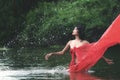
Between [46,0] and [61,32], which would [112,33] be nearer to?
[61,32]

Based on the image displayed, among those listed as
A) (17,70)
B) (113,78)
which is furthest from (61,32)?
(113,78)

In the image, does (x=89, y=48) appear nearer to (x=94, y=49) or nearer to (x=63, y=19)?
(x=94, y=49)

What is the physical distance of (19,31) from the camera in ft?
139

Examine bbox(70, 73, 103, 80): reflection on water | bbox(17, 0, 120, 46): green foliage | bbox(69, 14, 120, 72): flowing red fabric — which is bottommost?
bbox(70, 73, 103, 80): reflection on water

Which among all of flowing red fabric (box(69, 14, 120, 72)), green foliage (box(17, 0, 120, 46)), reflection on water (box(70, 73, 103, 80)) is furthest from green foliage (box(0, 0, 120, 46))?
reflection on water (box(70, 73, 103, 80))

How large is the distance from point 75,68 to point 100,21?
18494mm

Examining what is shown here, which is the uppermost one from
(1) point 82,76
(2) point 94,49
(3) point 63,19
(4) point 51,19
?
(4) point 51,19

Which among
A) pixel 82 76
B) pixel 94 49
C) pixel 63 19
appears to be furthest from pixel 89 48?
pixel 63 19

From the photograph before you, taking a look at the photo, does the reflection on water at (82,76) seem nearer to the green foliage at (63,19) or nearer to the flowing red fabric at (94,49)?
the flowing red fabric at (94,49)

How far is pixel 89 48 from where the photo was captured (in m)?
16.5

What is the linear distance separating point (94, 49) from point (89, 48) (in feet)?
0.52

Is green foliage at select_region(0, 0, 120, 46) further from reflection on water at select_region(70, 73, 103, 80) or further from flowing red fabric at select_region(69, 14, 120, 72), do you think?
reflection on water at select_region(70, 73, 103, 80)

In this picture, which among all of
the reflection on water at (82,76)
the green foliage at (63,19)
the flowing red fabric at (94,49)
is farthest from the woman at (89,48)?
the green foliage at (63,19)

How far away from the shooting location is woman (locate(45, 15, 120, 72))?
53.2ft
